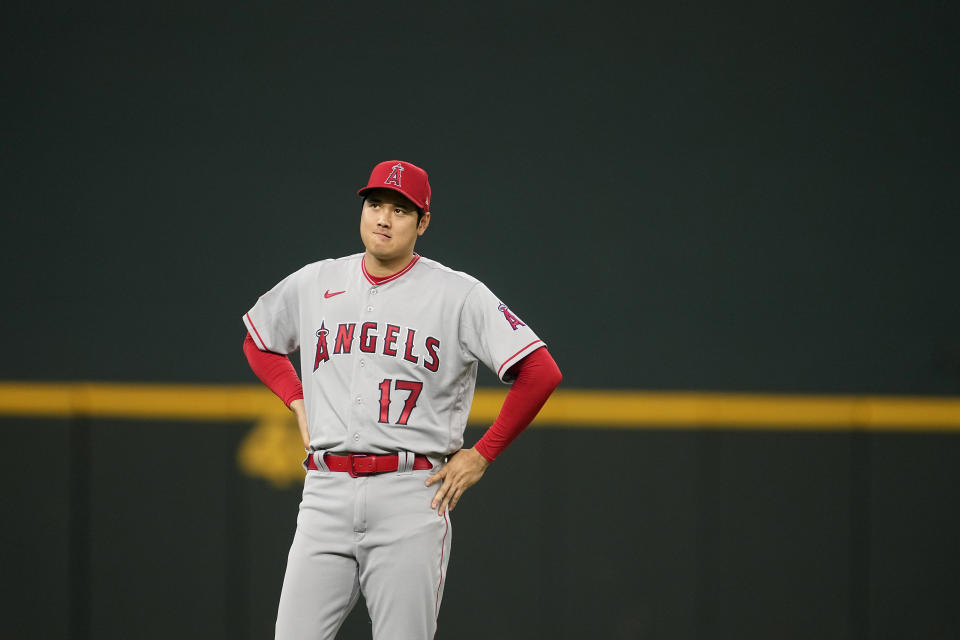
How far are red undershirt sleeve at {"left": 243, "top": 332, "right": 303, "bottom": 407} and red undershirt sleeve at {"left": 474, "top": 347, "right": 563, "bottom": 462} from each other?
555 mm

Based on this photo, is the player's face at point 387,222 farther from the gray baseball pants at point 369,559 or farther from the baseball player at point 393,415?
the gray baseball pants at point 369,559

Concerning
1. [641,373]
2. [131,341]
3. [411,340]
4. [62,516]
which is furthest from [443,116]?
[62,516]

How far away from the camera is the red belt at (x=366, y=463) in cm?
204

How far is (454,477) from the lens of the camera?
2094mm

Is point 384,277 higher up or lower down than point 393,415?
higher up

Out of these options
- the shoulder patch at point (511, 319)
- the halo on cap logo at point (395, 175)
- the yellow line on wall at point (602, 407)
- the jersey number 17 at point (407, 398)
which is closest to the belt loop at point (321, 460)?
the jersey number 17 at point (407, 398)

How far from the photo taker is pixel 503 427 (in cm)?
211

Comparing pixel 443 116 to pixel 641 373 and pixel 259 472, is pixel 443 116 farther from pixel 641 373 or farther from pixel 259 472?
pixel 259 472

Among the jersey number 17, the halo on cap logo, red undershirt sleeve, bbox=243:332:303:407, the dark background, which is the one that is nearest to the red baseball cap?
the halo on cap logo

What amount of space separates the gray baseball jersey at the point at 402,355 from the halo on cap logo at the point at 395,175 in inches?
9.0

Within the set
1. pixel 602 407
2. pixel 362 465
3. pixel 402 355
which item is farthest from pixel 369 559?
pixel 602 407

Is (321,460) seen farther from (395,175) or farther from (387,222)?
(395,175)

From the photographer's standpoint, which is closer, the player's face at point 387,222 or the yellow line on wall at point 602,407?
the player's face at point 387,222

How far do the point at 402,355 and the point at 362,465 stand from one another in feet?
0.87
